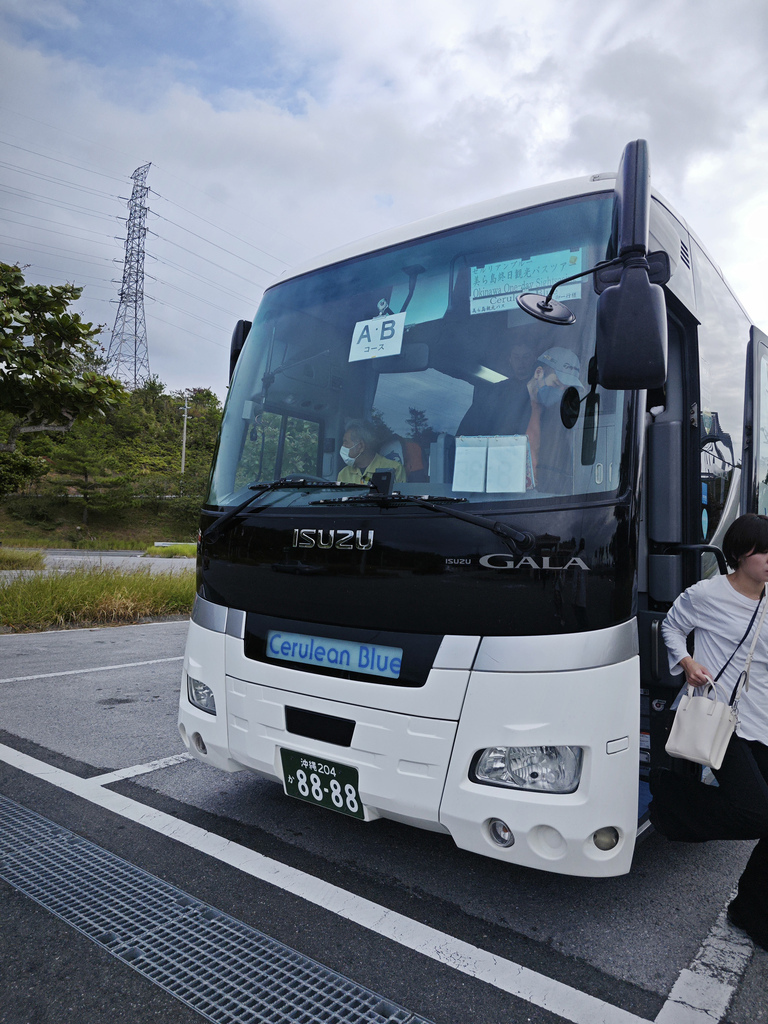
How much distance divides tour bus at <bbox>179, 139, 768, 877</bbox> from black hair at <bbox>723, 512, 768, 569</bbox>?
1.03ft

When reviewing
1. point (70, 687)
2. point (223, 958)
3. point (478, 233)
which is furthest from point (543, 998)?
point (70, 687)

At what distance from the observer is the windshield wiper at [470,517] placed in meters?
2.46

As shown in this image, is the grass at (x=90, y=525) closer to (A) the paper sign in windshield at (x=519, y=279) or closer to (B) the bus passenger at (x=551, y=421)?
(A) the paper sign in windshield at (x=519, y=279)

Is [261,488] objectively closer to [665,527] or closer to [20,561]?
[665,527]

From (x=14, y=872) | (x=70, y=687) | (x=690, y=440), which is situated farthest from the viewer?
(x=70, y=687)

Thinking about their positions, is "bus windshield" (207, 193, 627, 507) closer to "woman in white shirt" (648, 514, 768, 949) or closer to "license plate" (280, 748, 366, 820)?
"woman in white shirt" (648, 514, 768, 949)

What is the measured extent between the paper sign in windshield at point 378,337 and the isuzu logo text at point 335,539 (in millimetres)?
850

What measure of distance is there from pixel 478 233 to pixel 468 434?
100 cm

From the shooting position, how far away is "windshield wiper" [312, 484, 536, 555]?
2.46m

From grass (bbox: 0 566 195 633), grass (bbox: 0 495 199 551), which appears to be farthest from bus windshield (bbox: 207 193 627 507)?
grass (bbox: 0 495 199 551)

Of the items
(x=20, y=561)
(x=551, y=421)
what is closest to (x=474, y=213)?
(x=551, y=421)

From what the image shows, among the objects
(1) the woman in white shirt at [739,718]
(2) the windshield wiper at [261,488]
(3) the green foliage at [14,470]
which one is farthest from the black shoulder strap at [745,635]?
(3) the green foliage at [14,470]

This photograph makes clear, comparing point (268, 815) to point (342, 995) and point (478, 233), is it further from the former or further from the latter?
point (478, 233)

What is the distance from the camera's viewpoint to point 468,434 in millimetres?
2697
